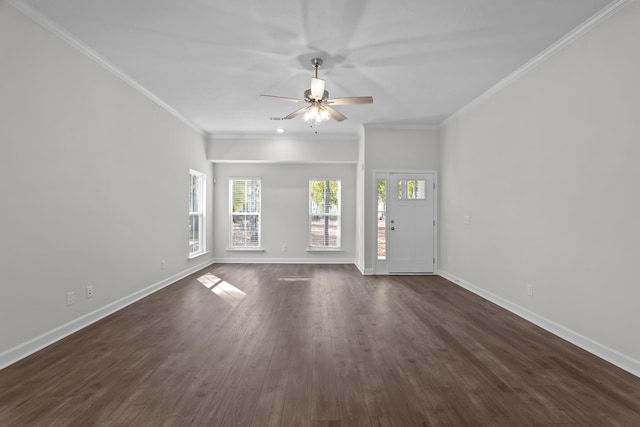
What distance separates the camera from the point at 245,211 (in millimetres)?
7465

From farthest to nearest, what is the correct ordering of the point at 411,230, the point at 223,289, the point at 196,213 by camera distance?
the point at 196,213 < the point at 411,230 < the point at 223,289

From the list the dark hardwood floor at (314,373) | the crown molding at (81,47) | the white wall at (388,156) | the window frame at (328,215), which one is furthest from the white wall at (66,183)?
the white wall at (388,156)

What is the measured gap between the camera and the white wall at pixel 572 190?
2525 millimetres

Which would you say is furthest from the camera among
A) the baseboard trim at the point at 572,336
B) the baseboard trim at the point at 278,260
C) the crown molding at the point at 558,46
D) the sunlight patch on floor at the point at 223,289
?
the baseboard trim at the point at 278,260

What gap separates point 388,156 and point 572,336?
4039 mm

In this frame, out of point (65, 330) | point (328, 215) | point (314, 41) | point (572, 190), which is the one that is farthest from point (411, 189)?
point (65, 330)

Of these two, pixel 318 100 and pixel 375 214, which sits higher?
pixel 318 100

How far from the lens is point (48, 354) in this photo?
266 cm

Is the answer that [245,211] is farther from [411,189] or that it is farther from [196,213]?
[411,189]

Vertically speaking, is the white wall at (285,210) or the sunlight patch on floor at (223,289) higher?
the white wall at (285,210)

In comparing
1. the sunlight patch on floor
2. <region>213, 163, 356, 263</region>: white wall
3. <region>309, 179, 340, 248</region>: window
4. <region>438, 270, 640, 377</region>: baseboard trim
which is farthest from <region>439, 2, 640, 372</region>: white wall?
the sunlight patch on floor

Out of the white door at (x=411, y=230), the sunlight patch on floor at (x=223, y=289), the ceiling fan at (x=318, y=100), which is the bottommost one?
the sunlight patch on floor at (x=223, y=289)

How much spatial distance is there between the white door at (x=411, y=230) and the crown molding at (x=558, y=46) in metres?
1.95

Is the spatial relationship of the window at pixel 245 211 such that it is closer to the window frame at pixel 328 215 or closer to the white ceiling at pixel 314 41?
the window frame at pixel 328 215
